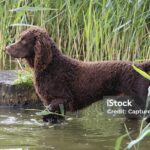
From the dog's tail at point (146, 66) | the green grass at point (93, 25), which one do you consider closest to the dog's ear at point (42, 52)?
the green grass at point (93, 25)

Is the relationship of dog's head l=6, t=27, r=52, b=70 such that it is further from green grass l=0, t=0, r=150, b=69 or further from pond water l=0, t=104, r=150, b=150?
pond water l=0, t=104, r=150, b=150

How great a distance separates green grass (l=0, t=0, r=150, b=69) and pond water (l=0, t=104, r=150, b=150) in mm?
930

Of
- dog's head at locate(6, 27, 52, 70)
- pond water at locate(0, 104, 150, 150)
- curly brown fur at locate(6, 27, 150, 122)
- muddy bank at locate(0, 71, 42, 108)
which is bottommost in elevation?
pond water at locate(0, 104, 150, 150)

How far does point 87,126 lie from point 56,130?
449mm

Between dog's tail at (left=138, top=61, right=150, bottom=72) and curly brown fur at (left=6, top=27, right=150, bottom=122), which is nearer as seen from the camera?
dog's tail at (left=138, top=61, right=150, bottom=72)

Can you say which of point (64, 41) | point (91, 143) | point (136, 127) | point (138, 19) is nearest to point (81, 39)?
point (64, 41)

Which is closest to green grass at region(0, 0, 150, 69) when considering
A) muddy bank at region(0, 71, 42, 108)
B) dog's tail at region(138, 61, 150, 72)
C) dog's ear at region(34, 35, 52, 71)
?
dog's ear at region(34, 35, 52, 71)

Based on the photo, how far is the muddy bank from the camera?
7.14 metres

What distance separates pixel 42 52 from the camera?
595cm

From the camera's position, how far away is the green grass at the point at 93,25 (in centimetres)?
698

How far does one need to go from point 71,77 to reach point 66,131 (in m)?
0.77

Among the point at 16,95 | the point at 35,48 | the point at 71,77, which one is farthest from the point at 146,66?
the point at 16,95

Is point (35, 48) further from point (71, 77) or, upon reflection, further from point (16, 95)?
point (16, 95)

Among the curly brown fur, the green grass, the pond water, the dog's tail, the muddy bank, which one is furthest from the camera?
the muddy bank
